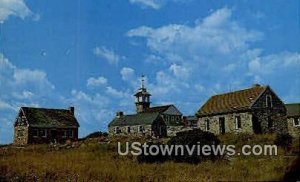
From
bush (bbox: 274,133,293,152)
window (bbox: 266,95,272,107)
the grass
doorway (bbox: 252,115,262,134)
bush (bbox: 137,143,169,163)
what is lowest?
the grass

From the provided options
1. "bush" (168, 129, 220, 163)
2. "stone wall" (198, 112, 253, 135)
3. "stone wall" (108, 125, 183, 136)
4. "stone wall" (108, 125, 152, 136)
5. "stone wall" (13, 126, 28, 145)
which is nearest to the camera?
"bush" (168, 129, 220, 163)

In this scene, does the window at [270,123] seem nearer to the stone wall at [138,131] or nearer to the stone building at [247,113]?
the stone building at [247,113]

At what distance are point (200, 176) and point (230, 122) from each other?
23.8 m

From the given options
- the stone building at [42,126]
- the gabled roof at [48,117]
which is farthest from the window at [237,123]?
the gabled roof at [48,117]

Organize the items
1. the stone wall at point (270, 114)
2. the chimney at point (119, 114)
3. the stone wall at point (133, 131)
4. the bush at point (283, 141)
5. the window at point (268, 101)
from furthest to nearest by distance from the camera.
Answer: the chimney at point (119, 114) → the stone wall at point (133, 131) → the window at point (268, 101) → the stone wall at point (270, 114) → the bush at point (283, 141)

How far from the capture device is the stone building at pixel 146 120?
180 ft

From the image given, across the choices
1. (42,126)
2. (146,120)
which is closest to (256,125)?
(146,120)

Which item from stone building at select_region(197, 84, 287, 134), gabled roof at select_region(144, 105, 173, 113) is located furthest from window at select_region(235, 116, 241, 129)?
gabled roof at select_region(144, 105, 173, 113)

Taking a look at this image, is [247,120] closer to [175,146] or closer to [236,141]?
[236,141]

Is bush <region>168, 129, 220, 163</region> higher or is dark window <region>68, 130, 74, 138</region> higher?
dark window <region>68, 130, 74, 138</region>

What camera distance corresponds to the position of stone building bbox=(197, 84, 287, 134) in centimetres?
3931

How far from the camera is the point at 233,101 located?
41.2m

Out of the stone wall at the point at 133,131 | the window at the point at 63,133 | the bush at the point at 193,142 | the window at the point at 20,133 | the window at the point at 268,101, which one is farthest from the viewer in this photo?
the stone wall at the point at 133,131

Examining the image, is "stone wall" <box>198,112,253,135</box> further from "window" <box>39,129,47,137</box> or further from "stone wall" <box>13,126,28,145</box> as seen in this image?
"stone wall" <box>13,126,28,145</box>
